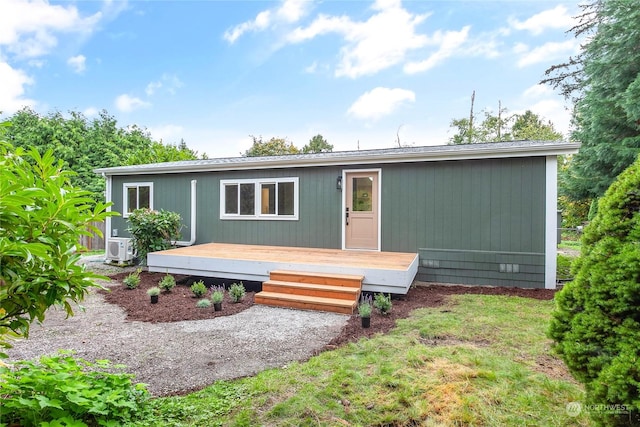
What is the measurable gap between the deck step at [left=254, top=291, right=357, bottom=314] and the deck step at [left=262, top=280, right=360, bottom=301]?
7 cm

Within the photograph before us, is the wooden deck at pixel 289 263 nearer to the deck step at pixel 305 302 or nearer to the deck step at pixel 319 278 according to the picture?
the deck step at pixel 319 278

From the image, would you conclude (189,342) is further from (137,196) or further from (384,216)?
(137,196)

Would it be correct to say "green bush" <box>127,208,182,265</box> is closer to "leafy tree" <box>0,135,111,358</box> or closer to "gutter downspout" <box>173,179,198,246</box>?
"gutter downspout" <box>173,179,198,246</box>

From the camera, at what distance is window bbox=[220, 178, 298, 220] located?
7359mm

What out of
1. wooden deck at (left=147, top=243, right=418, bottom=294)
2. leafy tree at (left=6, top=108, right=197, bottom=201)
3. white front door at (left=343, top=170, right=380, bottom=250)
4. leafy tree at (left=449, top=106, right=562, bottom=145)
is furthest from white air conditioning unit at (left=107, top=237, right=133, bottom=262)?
leafy tree at (left=449, top=106, right=562, bottom=145)

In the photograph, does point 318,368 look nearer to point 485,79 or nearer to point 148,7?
point 148,7

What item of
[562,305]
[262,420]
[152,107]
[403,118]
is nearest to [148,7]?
[262,420]

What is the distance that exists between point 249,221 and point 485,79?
17014 millimetres

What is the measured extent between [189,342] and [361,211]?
442cm

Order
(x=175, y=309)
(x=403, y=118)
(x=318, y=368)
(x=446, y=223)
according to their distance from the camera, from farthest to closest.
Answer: (x=403, y=118)
(x=446, y=223)
(x=175, y=309)
(x=318, y=368)

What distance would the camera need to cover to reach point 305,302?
4.62 metres

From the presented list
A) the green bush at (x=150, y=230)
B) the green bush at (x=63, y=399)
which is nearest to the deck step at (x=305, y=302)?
the green bush at (x=63, y=399)

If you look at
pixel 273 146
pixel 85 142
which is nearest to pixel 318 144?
pixel 273 146

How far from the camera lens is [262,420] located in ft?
6.49
